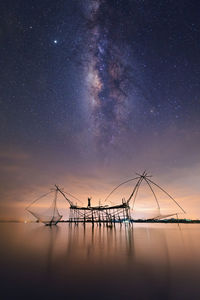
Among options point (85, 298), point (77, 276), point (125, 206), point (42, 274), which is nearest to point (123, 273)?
point (77, 276)

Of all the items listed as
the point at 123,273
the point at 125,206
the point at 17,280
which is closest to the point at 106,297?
the point at 123,273

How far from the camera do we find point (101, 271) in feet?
27.0

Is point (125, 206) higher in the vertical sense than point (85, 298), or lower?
higher

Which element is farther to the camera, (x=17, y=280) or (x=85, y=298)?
(x=17, y=280)

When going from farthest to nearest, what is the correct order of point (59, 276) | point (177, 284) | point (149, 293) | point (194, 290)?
point (59, 276), point (177, 284), point (194, 290), point (149, 293)

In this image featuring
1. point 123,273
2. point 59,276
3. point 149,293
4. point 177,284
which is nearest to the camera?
point 149,293

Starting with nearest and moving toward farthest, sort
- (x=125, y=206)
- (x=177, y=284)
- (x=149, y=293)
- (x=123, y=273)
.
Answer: (x=149, y=293) → (x=177, y=284) → (x=123, y=273) → (x=125, y=206)

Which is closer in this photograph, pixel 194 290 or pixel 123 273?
pixel 194 290

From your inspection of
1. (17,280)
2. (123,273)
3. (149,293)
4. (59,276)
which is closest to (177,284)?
(149,293)

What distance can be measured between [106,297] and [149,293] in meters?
1.58

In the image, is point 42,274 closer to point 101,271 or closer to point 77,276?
point 77,276

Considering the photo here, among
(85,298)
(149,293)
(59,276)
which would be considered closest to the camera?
(85,298)

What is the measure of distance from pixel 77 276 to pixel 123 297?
3.03m

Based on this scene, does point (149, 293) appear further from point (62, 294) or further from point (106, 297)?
point (62, 294)
